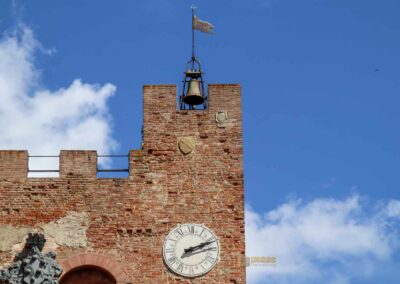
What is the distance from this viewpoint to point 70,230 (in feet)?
94.0

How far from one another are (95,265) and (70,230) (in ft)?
3.73

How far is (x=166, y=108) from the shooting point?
2995 cm

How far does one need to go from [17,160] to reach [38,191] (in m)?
1.08

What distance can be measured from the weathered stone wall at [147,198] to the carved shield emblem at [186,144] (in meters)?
0.03

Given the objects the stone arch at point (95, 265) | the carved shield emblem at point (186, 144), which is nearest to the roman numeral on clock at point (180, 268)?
the stone arch at point (95, 265)

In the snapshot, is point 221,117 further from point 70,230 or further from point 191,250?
point 70,230

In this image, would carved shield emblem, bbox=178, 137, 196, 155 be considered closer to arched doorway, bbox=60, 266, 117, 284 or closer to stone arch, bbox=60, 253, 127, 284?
stone arch, bbox=60, 253, 127, 284

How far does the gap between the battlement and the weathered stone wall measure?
26mm

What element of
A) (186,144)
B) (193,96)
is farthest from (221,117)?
(193,96)

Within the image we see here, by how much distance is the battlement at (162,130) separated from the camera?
29.4 meters

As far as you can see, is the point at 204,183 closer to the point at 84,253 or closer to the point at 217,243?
the point at 217,243

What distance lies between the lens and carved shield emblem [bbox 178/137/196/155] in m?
29.5

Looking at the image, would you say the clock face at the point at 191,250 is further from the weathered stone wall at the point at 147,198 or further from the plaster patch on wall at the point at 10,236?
the plaster patch on wall at the point at 10,236

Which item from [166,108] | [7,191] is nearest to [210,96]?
[166,108]
